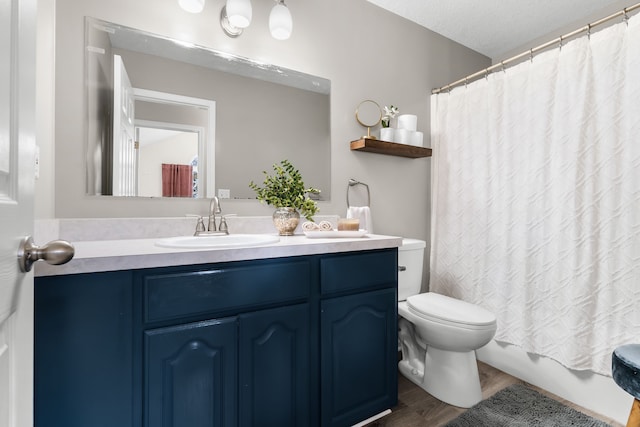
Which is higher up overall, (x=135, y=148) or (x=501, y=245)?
(x=135, y=148)

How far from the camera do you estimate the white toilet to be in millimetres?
1551

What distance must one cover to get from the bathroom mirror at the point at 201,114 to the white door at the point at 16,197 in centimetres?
91

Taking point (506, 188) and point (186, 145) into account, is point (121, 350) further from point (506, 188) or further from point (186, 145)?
point (506, 188)

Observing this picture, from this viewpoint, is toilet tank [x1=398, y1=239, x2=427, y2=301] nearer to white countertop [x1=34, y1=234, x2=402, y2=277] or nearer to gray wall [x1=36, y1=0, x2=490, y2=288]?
gray wall [x1=36, y1=0, x2=490, y2=288]

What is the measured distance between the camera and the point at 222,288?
1.05 metres

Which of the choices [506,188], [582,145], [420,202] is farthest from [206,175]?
[582,145]

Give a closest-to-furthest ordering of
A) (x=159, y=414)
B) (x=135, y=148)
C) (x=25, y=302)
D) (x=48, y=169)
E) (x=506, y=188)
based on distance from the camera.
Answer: (x=25, y=302)
(x=159, y=414)
(x=48, y=169)
(x=135, y=148)
(x=506, y=188)

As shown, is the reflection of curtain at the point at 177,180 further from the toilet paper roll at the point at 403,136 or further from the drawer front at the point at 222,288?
the toilet paper roll at the point at 403,136

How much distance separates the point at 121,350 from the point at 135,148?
91 cm

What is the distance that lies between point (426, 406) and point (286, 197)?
1.32 metres

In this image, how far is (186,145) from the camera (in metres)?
1.53

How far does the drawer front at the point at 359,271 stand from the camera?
1286mm

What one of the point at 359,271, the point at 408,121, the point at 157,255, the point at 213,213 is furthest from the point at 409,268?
the point at 157,255

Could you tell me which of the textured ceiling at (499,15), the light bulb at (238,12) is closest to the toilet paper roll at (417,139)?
the textured ceiling at (499,15)
